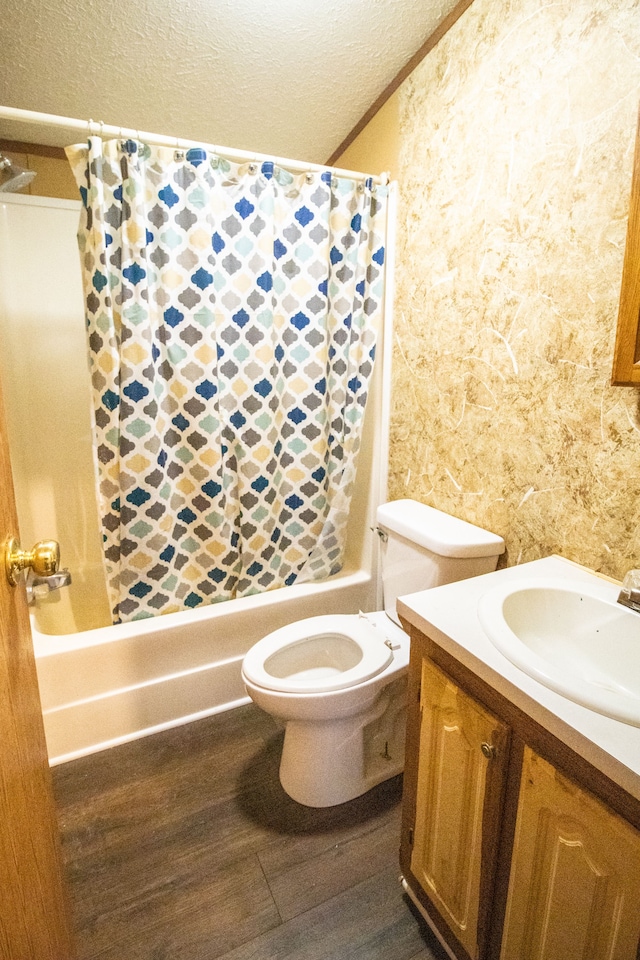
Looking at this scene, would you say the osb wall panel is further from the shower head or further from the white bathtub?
the shower head

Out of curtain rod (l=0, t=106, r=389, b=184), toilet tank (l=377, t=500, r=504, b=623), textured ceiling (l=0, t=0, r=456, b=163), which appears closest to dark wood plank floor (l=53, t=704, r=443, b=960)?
toilet tank (l=377, t=500, r=504, b=623)

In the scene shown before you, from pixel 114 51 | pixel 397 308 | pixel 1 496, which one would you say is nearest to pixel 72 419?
pixel 114 51

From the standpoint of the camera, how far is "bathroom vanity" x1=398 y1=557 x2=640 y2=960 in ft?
2.05

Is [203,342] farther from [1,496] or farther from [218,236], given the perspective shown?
[1,496]

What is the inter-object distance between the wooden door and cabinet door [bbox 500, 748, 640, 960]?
2.38 feet

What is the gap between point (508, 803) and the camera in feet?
2.58

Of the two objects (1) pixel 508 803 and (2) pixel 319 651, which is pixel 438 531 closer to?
(2) pixel 319 651

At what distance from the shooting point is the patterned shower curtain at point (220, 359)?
4.87 feet

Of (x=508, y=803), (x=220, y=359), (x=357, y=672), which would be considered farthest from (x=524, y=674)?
(x=220, y=359)

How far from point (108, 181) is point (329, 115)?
3.22ft

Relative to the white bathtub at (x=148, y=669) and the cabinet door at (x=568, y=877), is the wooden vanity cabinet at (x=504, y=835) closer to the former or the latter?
the cabinet door at (x=568, y=877)

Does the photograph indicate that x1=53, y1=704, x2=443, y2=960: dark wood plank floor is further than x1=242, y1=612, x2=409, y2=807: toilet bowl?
No

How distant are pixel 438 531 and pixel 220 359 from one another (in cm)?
95

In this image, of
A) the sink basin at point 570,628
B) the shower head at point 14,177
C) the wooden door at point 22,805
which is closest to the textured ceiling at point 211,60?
the shower head at point 14,177
